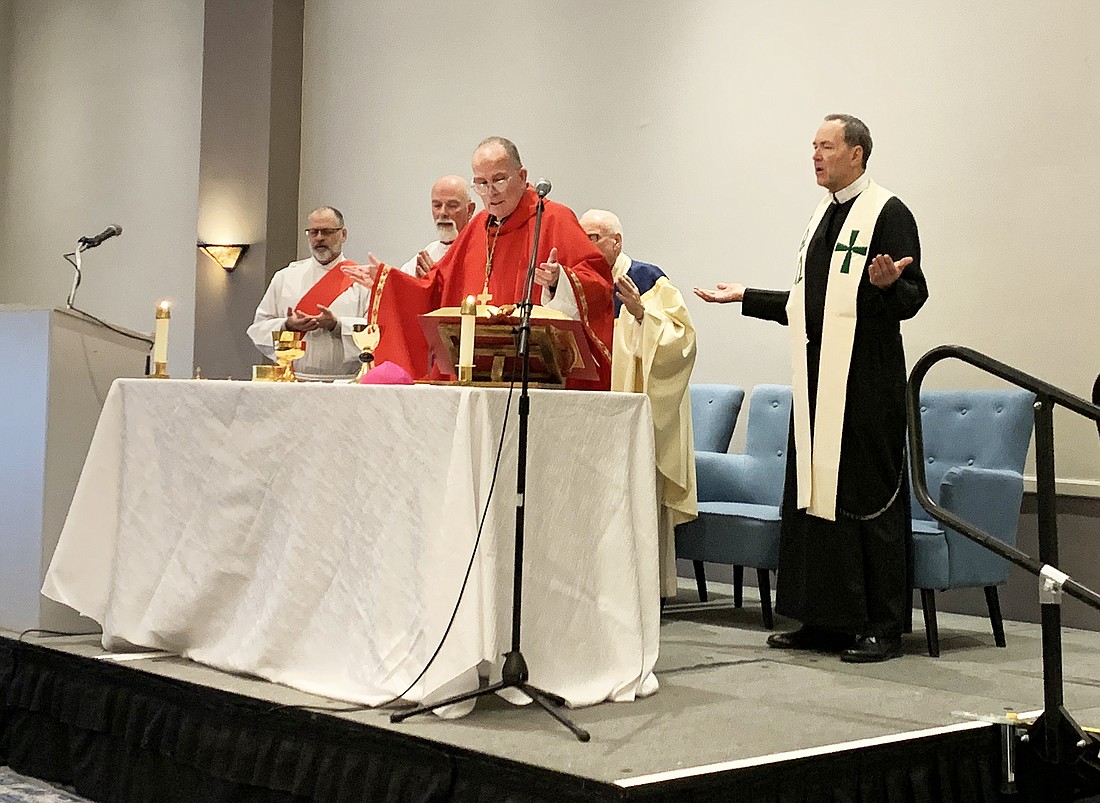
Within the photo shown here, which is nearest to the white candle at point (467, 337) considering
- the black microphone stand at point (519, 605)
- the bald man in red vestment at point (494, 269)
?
the black microphone stand at point (519, 605)

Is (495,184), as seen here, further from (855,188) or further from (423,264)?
(855,188)

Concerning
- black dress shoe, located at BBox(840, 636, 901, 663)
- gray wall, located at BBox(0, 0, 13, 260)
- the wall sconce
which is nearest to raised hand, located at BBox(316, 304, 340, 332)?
black dress shoe, located at BBox(840, 636, 901, 663)

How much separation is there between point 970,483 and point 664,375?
50.3 inches

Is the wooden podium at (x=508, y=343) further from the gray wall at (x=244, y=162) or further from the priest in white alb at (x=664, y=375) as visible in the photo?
the gray wall at (x=244, y=162)

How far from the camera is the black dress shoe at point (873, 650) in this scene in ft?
15.6

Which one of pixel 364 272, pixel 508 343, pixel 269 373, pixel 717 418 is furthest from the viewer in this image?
pixel 717 418

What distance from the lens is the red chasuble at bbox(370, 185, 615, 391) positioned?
484 centimetres

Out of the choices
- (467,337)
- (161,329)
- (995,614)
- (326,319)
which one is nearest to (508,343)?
(467,337)

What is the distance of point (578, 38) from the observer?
7.87 meters

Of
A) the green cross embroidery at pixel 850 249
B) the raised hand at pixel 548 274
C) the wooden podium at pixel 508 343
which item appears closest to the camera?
the wooden podium at pixel 508 343

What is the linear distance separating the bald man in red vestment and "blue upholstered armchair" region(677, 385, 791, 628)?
1271mm

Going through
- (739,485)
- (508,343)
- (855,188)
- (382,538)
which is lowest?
(382,538)

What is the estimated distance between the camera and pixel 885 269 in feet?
15.1

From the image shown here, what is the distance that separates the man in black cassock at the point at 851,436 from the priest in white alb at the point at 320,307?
80.0 inches
